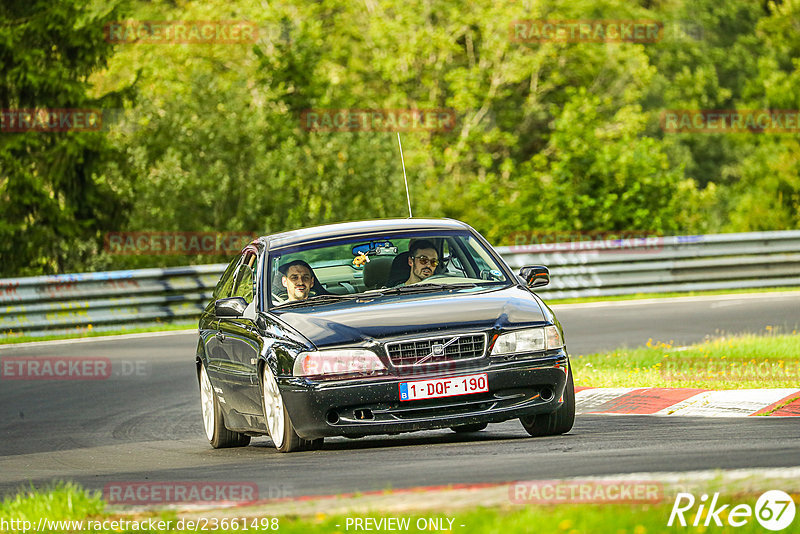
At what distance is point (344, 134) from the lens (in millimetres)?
34031

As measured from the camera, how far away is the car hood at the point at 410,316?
28.0 feet

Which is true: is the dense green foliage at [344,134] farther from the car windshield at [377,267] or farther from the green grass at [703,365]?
the car windshield at [377,267]

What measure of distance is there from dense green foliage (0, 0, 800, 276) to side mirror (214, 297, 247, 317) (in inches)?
726

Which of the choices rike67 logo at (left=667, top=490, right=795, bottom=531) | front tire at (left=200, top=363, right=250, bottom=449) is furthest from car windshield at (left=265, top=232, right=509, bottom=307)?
rike67 logo at (left=667, top=490, right=795, bottom=531)

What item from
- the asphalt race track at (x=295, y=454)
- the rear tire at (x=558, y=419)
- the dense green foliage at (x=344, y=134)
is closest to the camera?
the asphalt race track at (x=295, y=454)

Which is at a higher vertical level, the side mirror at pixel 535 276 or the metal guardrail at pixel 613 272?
the side mirror at pixel 535 276

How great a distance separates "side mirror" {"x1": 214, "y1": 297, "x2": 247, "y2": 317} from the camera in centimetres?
961

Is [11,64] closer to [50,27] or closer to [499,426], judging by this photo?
[50,27]

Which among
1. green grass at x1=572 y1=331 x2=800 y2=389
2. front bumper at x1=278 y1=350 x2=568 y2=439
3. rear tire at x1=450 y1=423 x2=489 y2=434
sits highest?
front bumper at x1=278 y1=350 x2=568 y2=439

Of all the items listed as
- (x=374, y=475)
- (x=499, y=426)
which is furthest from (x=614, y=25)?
(x=374, y=475)

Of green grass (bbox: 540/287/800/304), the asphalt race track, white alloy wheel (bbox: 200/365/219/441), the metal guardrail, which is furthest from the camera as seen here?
green grass (bbox: 540/287/800/304)

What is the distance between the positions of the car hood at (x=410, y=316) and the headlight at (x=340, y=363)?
60mm

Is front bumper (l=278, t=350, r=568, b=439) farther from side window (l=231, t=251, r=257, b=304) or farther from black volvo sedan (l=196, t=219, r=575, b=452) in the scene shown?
side window (l=231, t=251, r=257, b=304)

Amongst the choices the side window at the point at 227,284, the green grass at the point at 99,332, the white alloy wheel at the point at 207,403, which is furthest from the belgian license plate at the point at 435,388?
the green grass at the point at 99,332
